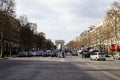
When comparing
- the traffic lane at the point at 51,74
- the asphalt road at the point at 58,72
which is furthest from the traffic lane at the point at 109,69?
the traffic lane at the point at 51,74

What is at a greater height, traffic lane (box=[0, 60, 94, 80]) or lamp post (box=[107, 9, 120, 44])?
lamp post (box=[107, 9, 120, 44])

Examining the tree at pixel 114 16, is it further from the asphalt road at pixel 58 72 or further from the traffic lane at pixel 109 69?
the asphalt road at pixel 58 72

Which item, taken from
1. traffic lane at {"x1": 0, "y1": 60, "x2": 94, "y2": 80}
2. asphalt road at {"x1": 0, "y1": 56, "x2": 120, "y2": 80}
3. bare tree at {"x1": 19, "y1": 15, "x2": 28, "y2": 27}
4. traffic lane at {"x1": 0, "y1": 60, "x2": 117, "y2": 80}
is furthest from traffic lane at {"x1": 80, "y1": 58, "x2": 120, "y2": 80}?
bare tree at {"x1": 19, "y1": 15, "x2": 28, "y2": 27}

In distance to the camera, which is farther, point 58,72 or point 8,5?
point 8,5

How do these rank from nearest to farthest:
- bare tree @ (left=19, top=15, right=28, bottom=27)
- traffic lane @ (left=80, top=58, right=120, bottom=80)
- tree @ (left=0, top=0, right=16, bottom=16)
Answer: traffic lane @ (left=80, top=58, right=120, bottom=80) < tree @ (left=0, top=0, right=16, bottom=16) < bare tree @ (left=19, top=15, right=28, bottom=27)

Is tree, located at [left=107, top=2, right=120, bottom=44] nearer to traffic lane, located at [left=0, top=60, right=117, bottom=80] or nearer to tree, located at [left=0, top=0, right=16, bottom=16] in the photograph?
tree, located at [left=0, top=0, right=16, bottom=16]

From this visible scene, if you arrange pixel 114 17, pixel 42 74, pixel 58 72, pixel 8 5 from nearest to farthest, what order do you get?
pixel 42 74, pixel 58 72, pixel 8 5, pixel 114 17

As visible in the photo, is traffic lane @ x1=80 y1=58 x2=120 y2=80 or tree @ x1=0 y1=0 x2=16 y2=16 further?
tree @ x1=0 y1=0 x2=16 y2=16

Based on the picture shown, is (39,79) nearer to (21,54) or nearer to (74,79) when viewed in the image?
(74,79)

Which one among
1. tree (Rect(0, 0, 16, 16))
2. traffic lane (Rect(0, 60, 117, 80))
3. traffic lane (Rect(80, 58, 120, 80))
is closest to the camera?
traffic lane (Rect(0, 60, 117, 80))

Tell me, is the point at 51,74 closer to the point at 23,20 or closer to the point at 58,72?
the point at 58,72

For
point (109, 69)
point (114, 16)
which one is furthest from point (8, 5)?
point (109, 69)

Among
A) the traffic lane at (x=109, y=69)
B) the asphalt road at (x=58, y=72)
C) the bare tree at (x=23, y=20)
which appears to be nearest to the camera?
the asphalt road at (x=58, y=72)

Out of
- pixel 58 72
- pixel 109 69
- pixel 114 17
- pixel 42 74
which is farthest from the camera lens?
pixel 114 17
